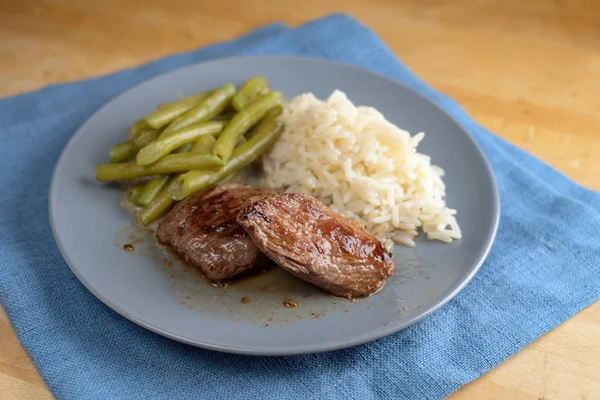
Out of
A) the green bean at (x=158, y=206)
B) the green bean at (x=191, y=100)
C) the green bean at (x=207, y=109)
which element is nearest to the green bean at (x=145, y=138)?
the green bean at (x=207, y=109)

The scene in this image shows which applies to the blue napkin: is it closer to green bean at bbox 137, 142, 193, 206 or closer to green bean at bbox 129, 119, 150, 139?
green bean at bbox 137, 142, 193, 206

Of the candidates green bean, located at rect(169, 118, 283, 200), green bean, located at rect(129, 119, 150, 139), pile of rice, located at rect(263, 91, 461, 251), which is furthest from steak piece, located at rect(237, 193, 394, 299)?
green bean, located at rect(129, 119, 150, 139)

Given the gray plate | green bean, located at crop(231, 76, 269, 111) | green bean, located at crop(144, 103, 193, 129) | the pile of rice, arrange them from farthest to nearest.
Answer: green bean, located at crop(231, 76, 269, 111) < green bean, located at crop(144, 103, 193, 129) < the pile of rice < the gray plate

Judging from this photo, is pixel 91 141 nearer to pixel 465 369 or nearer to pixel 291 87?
pixel 291 87

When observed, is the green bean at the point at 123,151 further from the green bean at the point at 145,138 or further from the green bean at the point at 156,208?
the green bean at the point at 156,208

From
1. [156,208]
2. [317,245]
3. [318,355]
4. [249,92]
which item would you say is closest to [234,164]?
[156,208]

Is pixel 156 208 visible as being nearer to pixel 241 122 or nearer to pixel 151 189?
pixel 151 189
